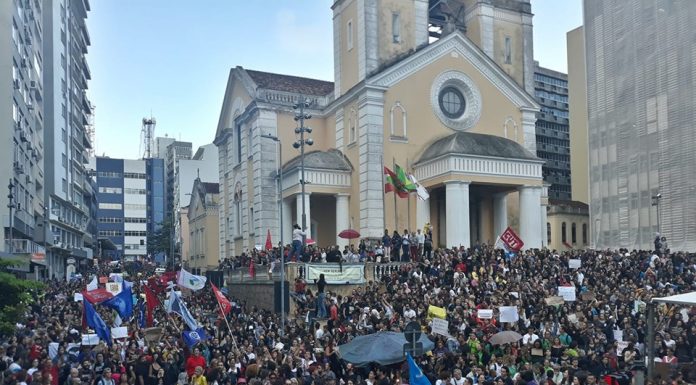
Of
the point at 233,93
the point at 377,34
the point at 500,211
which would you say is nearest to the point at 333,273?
the point at 500,211

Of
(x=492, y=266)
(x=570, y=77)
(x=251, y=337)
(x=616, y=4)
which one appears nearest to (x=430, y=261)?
(x=492, y=266)

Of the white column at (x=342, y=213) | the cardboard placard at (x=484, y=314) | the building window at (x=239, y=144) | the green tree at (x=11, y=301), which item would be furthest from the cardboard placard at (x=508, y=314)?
the building window at (x=239, y=144)

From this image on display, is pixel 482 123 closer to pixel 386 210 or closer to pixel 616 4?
pixel 386 210

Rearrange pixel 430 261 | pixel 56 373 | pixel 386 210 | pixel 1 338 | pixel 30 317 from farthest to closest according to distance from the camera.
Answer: pixel 386 210
pixel 430 261
pixel 30 317
pixel 1 338
pixel 56 373

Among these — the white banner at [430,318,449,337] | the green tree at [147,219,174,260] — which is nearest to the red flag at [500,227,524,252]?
the white banner at [430,318,449,337]

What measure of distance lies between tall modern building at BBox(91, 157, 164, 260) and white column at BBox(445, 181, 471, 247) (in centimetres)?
9216

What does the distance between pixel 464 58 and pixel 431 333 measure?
2409 centimetres

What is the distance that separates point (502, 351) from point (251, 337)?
7.46m

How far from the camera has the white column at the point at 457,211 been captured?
3753cm

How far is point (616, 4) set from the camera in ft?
156

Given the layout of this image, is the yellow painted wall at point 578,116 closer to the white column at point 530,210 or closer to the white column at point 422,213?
the white column at point 530,210

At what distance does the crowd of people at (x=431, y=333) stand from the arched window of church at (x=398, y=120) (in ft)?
30.4

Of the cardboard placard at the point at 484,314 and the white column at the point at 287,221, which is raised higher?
the white column at the point at 287,221

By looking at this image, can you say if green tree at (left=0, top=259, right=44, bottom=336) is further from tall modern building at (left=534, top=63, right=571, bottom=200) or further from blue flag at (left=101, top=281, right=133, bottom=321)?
tall modern building at (left=534, top=63, right=571, bottom=200)
